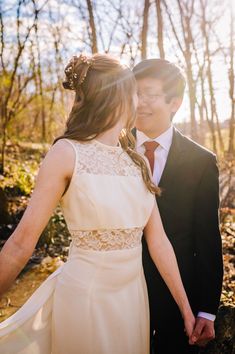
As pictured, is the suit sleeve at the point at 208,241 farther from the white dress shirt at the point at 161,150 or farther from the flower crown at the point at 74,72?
the flower crown at the point at 74,72

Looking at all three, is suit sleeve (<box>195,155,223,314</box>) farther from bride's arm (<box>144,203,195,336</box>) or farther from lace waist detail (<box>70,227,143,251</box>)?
lace waist detail (<box>70,227,143,251</box>)

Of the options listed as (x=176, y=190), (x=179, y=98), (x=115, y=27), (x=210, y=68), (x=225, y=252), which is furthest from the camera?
(x=210, y=68)

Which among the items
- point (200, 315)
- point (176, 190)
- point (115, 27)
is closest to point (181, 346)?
point (200, 315)

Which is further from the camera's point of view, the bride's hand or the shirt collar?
the shirt collar

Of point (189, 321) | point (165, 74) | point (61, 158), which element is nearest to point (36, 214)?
point (61, 158)

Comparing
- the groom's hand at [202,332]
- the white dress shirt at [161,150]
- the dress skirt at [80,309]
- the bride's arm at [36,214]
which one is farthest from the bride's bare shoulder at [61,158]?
the groom's hand at [202,332]

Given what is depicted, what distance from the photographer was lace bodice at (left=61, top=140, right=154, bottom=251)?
162cm

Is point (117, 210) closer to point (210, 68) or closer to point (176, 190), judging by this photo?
point (176, 190)

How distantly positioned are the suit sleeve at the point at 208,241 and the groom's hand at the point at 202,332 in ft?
0.45

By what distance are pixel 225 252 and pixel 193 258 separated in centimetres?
310

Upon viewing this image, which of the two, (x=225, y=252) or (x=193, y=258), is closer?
(x=193, y=258)

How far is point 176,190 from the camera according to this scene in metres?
2.34

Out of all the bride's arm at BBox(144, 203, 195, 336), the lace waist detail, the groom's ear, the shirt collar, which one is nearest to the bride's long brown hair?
the lace waist detail

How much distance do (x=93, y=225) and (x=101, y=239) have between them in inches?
3.2
